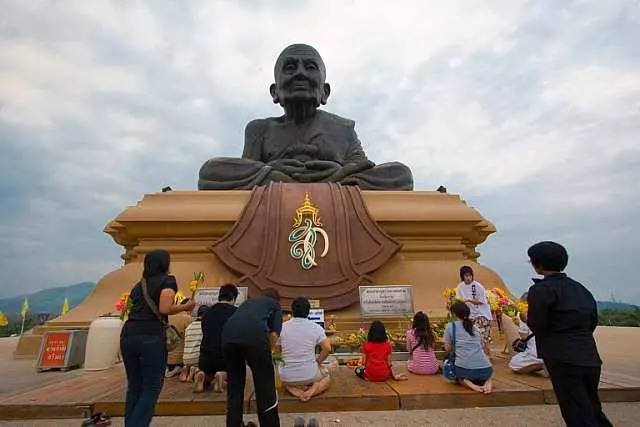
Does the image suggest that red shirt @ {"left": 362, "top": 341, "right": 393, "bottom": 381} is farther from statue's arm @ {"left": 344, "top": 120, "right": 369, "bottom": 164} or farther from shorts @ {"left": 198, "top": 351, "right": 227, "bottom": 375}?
statue's arm @ {"left": 344, "top": 120, "right": 369, "bottom": 164}

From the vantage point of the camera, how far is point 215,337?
3756mm

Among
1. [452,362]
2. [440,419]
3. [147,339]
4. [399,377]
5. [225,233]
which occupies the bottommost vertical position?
[440,419]

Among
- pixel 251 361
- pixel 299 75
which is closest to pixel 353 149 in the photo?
pixel 299 75

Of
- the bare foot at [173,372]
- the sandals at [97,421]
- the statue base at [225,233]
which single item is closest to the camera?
the sandals at [97,421]

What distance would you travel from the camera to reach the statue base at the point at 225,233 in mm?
7496

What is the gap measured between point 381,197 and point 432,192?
1.04m

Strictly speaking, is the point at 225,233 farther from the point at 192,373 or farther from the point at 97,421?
the point at 97,421

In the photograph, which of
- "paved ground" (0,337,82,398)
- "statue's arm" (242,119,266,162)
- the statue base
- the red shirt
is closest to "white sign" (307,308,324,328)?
the statue base

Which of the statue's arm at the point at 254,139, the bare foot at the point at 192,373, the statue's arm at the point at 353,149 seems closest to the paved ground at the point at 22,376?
the bare foot at the point at 192,373

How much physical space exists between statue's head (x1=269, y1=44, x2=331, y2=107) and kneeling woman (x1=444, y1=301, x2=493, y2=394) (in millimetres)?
8315

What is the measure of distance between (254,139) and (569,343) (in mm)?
10133

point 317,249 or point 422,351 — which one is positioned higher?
point 317,249

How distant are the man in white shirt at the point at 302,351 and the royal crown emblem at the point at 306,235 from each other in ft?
12.1

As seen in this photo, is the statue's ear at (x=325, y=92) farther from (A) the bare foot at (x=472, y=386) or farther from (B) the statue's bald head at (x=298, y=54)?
(A) the bare foot at (x=472, y=386)
